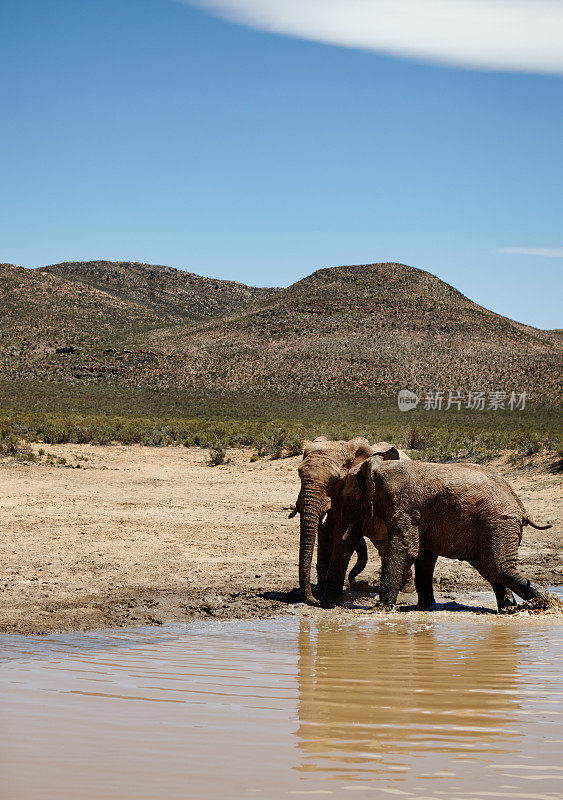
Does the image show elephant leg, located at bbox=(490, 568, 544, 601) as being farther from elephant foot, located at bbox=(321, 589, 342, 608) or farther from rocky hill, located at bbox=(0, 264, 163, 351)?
rocky hill, located at bbox=(0, 264, 163, 351)

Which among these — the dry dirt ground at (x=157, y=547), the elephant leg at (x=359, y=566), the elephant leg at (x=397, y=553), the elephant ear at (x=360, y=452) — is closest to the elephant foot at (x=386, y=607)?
the elephant leg at (x=397, y=553)

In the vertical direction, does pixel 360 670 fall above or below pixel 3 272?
below

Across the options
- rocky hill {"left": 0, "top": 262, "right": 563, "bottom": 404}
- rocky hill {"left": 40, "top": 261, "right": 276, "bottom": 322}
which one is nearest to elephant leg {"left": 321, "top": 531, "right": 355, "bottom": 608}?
rocky hill {"left": 0, "top": 262, "right": 563, "bottom": 404}

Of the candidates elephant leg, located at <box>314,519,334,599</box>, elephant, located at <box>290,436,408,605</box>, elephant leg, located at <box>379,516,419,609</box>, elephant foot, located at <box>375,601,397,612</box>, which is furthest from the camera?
elephant leg, located at <box>314,519,334,599</box>

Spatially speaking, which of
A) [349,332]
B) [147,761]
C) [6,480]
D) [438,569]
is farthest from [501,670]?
[349,332]

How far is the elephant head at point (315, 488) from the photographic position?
1052cm

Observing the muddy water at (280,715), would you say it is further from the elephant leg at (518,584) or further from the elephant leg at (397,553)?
→ the elephant leg at (397,553)

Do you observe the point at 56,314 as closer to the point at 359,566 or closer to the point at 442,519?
the point at 359,566

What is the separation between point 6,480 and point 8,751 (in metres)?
17.7

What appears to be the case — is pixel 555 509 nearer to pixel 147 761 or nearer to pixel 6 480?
pixel 6 480

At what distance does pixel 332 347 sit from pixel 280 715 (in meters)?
87.1

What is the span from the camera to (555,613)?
9891mm

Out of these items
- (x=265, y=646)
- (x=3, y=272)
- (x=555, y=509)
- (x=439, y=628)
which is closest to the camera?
(x=265, y=646)

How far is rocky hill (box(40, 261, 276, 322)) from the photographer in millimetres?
152500
